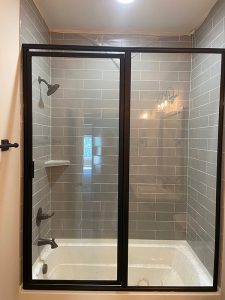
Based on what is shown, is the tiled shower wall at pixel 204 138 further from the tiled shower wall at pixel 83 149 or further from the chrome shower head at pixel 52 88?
the chrome shower head at pixel 52 88

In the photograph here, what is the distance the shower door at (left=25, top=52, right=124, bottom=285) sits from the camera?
85.7 inches

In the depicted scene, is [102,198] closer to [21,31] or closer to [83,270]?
[83,270]

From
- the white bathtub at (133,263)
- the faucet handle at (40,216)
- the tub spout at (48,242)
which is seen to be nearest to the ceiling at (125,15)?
the faucet handle at (40,216)

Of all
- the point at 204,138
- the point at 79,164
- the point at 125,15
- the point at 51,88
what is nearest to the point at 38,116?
the point at 51,88

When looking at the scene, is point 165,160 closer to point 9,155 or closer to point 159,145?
point 159,145

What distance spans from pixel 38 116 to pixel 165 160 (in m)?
1.24

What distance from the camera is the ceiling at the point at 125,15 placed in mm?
1902

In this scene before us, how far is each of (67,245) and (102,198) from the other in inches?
21.3

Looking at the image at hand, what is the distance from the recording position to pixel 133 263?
212cm

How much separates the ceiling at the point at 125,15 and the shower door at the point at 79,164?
333mm

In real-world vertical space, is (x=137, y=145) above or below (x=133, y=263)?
above

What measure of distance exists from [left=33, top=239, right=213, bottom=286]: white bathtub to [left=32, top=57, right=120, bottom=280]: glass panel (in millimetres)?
10

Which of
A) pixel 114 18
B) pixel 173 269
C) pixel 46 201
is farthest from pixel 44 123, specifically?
pixel 173 269

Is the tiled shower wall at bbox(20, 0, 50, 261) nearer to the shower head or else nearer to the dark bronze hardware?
the shower head
